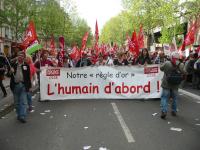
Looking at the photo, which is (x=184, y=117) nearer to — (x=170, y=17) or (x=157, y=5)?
(x=170, y=17)

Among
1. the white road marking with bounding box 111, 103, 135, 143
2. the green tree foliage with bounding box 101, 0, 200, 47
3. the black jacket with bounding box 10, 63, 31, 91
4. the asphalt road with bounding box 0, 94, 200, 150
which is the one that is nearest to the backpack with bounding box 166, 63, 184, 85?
the asphalt road with bounding box 0, 94, 200, 150

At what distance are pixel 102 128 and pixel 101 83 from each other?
5.37 metres

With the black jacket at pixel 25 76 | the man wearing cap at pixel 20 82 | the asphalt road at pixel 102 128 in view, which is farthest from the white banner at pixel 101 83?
the man wearing cap at pixel 20 82

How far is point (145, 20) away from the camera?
2094 inches

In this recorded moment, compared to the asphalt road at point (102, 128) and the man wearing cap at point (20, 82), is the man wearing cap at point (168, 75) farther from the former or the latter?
the man wearing cap at point (20, 82)

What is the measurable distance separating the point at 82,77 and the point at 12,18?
27322mm

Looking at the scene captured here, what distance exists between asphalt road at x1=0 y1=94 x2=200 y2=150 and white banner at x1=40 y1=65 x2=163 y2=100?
4.21 ft

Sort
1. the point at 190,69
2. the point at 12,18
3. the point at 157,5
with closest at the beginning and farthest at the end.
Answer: the point at 190,69 < the point at 12,18 < the point at 157,5

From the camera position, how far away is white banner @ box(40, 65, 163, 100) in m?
14.1

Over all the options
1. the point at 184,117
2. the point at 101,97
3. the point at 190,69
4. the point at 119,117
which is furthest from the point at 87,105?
the point at 190,69

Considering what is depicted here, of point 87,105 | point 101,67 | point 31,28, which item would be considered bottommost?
point 87,105

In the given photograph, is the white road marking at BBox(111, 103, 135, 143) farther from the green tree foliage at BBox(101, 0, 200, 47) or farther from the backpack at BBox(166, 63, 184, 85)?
the green tree foliage at BBox(101, 0, 200, 47)

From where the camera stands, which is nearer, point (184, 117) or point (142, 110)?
point (184, 117)

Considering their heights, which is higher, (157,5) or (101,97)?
(157,5)
